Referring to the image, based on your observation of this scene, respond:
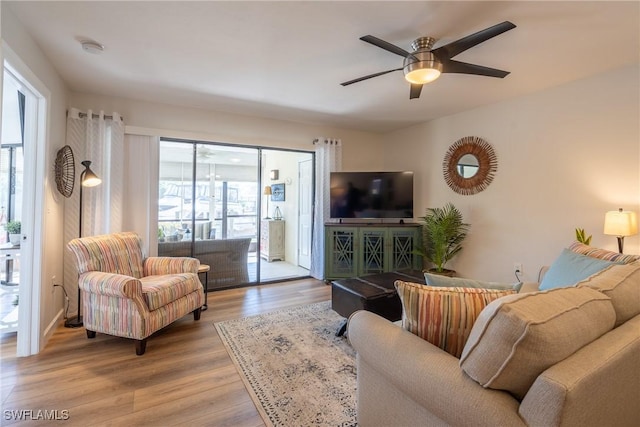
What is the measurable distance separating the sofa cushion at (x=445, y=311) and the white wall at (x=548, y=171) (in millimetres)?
2427

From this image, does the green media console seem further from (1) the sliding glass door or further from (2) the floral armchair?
(2) the floral armchair

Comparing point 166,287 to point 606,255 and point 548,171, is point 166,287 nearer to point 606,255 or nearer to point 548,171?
point 606,255

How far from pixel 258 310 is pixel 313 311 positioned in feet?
2.01

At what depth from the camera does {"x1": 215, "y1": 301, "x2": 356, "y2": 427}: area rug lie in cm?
177

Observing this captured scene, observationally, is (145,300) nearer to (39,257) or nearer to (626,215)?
(39,257)

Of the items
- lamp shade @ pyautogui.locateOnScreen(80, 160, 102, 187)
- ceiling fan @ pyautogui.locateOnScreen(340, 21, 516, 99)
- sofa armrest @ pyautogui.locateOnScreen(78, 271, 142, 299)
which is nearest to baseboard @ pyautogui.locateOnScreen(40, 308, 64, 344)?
sofa armrest @ pyautogui.locateOnScreen(78, 271, 142, 299)

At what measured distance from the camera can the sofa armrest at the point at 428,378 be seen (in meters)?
0.92

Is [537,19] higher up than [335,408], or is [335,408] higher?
[537,19]

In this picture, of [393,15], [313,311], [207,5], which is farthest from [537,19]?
[313,311]

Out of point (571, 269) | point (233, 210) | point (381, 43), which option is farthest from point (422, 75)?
point (233, 210)

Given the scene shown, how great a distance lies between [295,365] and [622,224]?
2.78 meters

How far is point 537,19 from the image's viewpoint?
197cm

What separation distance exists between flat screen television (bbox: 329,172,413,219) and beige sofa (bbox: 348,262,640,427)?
3165mm

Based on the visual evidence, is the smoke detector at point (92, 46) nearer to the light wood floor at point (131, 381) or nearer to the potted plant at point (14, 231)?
the potted plant at point (14, 231)
